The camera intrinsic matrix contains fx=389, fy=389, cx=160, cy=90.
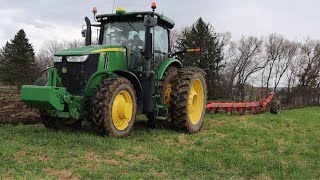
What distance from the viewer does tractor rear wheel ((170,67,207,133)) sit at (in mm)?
9203

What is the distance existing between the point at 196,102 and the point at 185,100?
1447 mm

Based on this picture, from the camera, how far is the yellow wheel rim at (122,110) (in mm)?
7969

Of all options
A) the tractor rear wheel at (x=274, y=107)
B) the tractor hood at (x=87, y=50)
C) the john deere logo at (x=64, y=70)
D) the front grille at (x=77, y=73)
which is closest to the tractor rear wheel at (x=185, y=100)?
the tractor hood at (x=87, y=50)

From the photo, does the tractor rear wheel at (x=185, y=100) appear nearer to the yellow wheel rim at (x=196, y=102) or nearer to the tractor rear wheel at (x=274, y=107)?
the yellow wheel rim at (x=196, y=102)

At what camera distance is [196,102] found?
417 inches


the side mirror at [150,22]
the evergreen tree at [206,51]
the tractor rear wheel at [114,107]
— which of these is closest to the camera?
the tractor rear wheel at [114,107]

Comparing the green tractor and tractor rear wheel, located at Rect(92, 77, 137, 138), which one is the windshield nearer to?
the green tractor

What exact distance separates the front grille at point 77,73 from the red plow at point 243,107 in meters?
8.05

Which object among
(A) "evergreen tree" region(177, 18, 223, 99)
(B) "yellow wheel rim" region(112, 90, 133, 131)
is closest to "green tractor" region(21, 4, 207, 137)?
(B) "yellow wheel rim" region(112, 90, 133, 131)

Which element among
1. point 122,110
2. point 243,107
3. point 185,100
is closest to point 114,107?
point 122,110

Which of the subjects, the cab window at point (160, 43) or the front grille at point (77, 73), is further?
the cab window at point (160, 43)

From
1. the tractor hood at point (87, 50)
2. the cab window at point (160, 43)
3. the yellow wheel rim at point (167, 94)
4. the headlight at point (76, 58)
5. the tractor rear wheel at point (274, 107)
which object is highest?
the cab window at point (160, 43)

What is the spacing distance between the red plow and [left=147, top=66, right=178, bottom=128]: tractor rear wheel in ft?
18.4

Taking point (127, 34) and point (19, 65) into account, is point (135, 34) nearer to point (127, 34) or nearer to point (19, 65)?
point (127, 34)
